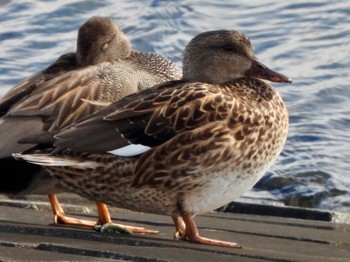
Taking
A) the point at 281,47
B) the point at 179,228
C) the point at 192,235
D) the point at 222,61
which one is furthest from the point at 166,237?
the point at 281,47

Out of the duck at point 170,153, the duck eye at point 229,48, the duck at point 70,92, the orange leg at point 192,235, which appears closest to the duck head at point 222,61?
the duck eye at point 229,48

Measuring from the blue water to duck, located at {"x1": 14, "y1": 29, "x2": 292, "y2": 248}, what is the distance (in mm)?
2648

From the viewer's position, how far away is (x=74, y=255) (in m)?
4.21

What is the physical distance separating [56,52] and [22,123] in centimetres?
592

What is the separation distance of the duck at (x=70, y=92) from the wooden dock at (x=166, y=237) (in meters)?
0.17

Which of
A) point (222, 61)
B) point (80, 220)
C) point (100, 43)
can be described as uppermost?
point (222, 61)

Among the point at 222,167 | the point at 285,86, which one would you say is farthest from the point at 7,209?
the point at 285,86

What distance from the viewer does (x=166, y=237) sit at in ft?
17.2

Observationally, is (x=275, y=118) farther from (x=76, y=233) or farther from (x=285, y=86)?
(x=285, y=86)

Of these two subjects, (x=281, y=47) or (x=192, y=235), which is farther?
(x=281, y=47)

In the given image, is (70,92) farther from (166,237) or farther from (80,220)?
(166,237)

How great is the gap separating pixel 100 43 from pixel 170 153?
168 centimetres

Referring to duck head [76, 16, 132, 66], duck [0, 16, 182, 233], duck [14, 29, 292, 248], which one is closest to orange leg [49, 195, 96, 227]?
duck [0, 16, 182, 233]

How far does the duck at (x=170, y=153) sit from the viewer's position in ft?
16.3
